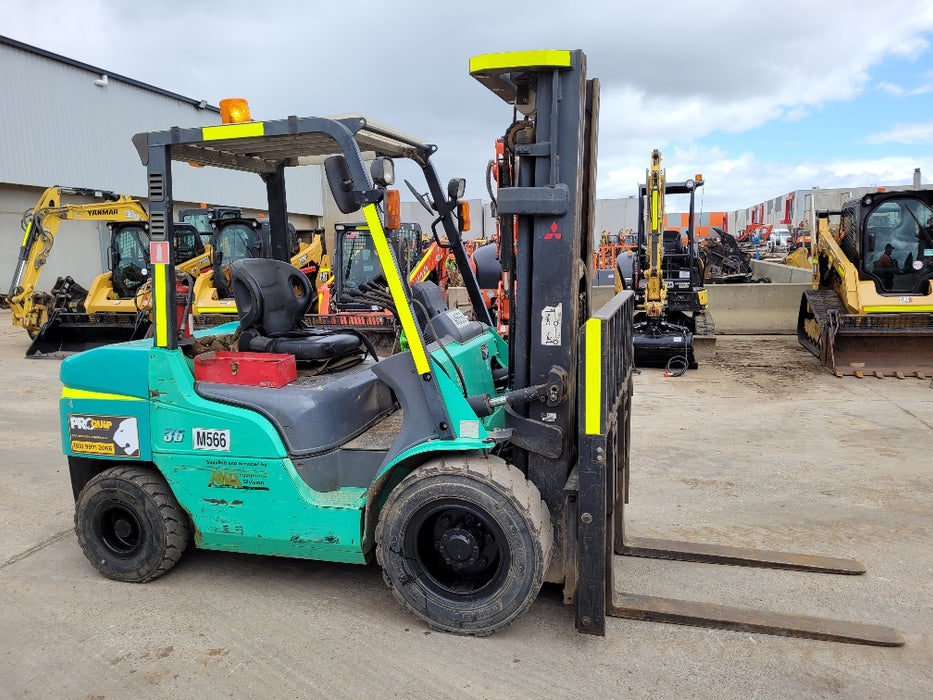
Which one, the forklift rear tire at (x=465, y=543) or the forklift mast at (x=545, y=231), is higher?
the forklift mast at (x=545, y=231)

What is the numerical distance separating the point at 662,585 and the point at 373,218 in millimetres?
2467

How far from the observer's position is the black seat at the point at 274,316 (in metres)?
4.33

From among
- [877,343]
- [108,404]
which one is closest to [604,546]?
[108,404]

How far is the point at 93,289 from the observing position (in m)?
14.4

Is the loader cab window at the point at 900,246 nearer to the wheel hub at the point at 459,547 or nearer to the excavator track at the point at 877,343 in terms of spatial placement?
the excavator track at the point at 877,343

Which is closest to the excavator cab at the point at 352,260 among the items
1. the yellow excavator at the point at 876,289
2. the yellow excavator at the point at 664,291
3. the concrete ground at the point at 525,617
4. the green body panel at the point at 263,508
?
the yellow excavator at the point at 664,291

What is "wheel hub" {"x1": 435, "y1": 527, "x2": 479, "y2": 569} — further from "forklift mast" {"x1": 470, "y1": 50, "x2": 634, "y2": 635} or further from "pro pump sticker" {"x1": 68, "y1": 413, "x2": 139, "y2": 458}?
"pro pump sticker" {"x1": 68, "y1": 413, "x2": 139, "y2": 458}

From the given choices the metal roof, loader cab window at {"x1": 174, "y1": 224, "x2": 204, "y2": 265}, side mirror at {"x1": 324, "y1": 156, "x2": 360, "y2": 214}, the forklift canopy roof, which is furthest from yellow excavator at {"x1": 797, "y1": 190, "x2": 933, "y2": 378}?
the metal roof

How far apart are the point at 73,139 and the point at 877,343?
85.9ft

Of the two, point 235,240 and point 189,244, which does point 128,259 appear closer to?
point 189,244

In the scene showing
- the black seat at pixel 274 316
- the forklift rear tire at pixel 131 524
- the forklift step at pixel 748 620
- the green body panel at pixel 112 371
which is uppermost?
the black seat at pixel 274 316

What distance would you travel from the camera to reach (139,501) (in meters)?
4.09

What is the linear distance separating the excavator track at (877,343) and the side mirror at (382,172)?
8771 millimetres

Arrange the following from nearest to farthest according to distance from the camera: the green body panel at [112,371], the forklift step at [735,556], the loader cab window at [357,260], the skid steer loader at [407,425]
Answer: the skid steer loader at [407,425] < the green body panel at [112,371] < the forklift step at [735,556] < the loader cab window at [357,260]
